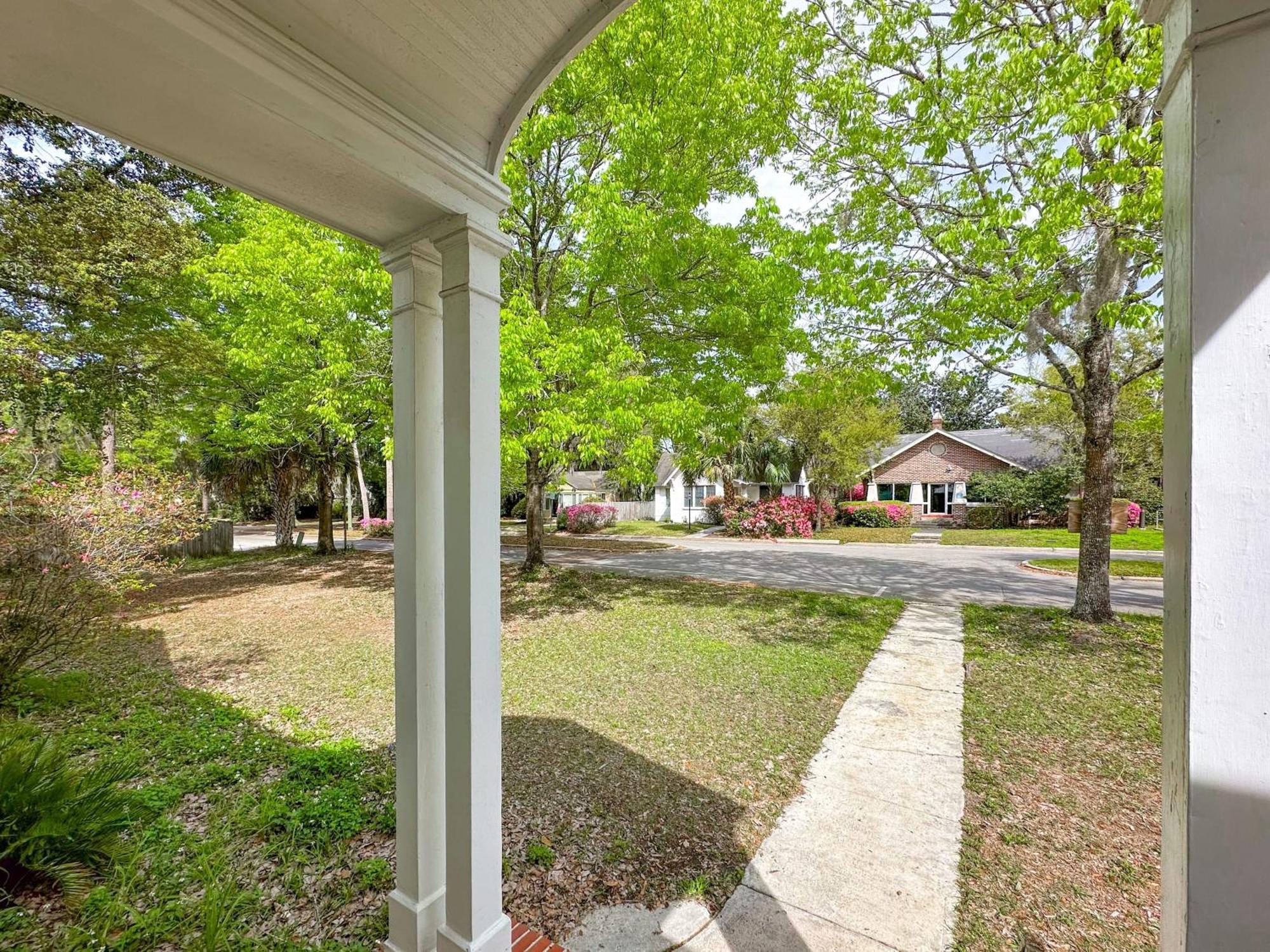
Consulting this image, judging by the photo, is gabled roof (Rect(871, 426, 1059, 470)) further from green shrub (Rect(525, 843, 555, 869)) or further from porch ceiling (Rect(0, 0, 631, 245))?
porch ceiling (Rect(0, 0, 631, 245))

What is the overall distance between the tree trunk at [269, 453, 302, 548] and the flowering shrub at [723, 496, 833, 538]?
15796 millimetres

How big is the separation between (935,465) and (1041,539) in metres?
8.41

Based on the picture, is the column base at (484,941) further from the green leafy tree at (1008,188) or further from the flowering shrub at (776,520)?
the flowering shrub at (776,520)

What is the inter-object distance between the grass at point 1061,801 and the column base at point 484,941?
75.8 inches

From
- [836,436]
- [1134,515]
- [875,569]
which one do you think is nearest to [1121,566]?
[875,569]

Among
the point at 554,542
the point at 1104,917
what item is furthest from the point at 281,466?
the point at 1104,917

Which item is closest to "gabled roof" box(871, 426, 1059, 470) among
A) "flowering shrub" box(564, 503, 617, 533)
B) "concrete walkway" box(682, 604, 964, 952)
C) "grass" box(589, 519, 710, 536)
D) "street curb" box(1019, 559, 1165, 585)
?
"grass" box(589, 519, 710, 536)

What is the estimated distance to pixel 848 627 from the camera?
723 centimetres

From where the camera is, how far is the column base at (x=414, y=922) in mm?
1967

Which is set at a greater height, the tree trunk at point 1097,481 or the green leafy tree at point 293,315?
the green leafy tree at point 293,315

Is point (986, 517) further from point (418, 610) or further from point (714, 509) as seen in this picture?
point (418, 610)

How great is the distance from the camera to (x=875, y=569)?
12555mm

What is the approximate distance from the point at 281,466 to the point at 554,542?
898 cm

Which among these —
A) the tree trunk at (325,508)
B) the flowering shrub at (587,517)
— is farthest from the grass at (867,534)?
the tree trunk at (325,508)
